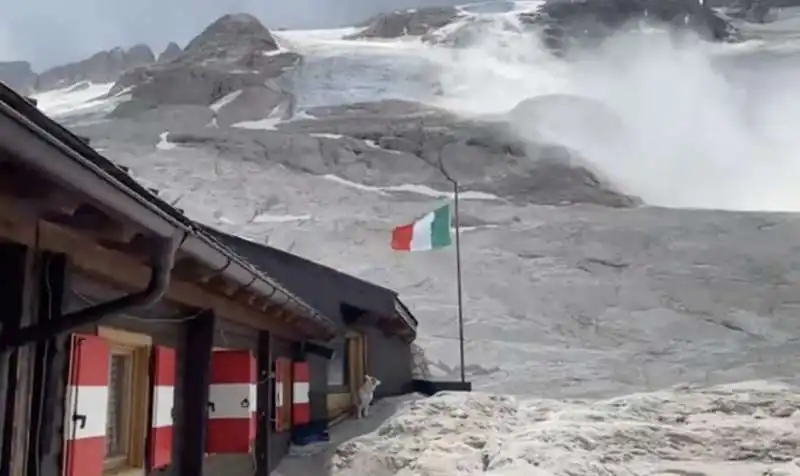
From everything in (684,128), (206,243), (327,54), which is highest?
(327,54)

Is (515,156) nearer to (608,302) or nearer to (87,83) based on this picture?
(608,302)

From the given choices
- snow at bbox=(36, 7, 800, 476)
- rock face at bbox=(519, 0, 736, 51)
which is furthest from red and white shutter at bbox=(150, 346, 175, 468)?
rock face at bbox=(519, 0, 736, 51)

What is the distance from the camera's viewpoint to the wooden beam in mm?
3604

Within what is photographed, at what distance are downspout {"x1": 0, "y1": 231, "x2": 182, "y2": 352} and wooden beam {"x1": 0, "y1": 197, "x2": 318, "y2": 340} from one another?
39cm

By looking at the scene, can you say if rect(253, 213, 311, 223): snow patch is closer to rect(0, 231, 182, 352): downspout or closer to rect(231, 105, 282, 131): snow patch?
rect(231, 105, 282, 131): snow patch

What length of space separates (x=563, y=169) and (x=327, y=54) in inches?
856

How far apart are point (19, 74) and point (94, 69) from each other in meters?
9.95

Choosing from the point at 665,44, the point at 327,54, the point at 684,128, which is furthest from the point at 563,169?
the point at 665,44

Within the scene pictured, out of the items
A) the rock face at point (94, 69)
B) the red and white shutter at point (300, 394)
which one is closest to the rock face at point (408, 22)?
the rock face at point (94, 69)

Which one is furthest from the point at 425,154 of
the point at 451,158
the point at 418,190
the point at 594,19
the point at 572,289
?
the point at 594,19

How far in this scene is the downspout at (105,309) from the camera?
3588 millimetres

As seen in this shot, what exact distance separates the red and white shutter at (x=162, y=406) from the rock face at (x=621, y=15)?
55685 millimetres

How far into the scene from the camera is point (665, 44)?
189 ft

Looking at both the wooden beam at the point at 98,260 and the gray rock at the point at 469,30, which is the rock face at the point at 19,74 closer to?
the gray rock at the point at 469,30
